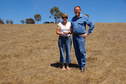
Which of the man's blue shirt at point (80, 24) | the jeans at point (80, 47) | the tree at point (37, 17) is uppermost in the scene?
the tree at point (37, 17)

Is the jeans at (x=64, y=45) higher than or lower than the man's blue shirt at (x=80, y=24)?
lower

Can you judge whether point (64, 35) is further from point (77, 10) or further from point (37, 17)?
point (37, 17)

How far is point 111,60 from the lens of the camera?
30.4 ft

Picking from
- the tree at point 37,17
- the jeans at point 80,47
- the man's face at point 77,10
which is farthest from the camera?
the tree at point 37,17

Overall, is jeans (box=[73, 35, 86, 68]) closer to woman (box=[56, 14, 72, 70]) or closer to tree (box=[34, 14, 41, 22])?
woman (box=[56, 14, 72, 70])

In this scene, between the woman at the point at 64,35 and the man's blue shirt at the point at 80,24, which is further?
the woman at the point at 64,35

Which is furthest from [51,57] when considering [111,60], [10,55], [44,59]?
[111,60]

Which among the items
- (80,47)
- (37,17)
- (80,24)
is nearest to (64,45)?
(80,47)

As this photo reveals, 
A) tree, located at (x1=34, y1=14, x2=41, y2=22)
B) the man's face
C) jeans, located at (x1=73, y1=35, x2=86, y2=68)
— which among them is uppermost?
tree, located at (x1=34, y1=14, x2=41, y2=22)

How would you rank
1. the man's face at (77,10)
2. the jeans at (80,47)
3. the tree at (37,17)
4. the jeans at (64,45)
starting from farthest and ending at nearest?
1. the tree at (37,17)
2. the jeans at (64,45)
3. the jeans at (80,47)
4. the man's face at (77,10)

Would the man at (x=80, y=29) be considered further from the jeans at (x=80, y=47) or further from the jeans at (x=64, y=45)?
the jeans at (x=64, y=45)

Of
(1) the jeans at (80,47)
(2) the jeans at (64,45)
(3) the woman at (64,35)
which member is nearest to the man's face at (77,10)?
(3) the woman at (64,35)

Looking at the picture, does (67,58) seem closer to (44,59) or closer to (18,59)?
(44,59)

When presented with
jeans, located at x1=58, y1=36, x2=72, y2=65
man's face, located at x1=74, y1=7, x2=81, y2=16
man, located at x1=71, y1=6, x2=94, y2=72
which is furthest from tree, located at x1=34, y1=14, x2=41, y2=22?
man's face, located at x1=74, y1=7, x2=81, y2=16
